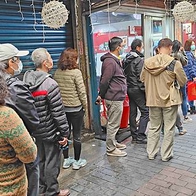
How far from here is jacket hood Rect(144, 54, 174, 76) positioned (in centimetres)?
361

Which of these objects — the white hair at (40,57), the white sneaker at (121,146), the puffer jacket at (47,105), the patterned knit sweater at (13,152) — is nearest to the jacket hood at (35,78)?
the puffer jacket at (47,105)

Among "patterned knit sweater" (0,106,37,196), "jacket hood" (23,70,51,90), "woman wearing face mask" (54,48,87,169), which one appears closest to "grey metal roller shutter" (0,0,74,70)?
"woman wearing face mask" (54,48,87,169)

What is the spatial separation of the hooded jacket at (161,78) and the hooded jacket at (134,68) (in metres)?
0.57

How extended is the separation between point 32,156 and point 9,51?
1.01m

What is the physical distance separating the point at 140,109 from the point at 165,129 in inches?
31.0

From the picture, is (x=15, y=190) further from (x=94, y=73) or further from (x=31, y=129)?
(x=94, y=73)

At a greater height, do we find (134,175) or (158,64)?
(158,64)

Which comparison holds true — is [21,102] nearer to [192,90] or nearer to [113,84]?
[113,84]

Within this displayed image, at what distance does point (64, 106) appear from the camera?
3561mm

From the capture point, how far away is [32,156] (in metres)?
1.72

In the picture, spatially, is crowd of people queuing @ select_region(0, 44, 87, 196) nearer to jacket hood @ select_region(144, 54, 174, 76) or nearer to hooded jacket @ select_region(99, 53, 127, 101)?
hooded jacket @ select_region(99, 53, 127, 101)

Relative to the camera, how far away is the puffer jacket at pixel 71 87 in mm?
3469

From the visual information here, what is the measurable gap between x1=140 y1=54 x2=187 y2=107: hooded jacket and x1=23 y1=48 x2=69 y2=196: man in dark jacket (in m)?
1.57

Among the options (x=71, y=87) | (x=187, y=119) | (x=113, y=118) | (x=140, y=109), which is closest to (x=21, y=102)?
(x=71, y=87)
